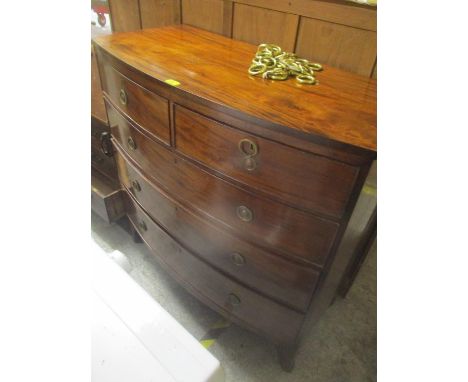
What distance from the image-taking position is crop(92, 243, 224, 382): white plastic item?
513 mm

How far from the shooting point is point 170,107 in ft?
2.57

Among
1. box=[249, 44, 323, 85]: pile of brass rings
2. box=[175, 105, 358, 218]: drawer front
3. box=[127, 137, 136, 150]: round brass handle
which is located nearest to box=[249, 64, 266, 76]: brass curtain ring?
box=[249, 44, 323, 85]: pile of brass rings

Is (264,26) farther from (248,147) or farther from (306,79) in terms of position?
(248,147)

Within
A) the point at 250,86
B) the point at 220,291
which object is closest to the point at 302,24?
the point at 250,86

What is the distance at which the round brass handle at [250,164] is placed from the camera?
690 mm

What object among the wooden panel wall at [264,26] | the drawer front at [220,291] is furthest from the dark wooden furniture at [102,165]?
the wooden panel wall at [264,26]

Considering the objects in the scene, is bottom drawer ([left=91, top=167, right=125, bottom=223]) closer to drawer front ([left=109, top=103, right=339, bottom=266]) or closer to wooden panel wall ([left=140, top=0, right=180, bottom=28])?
drawer front ([left=109, top=103, right=339, bottom=266])

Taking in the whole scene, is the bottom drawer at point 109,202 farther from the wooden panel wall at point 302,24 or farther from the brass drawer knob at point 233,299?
the wooden panel wall at point 302,24

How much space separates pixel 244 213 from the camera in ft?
2.63
